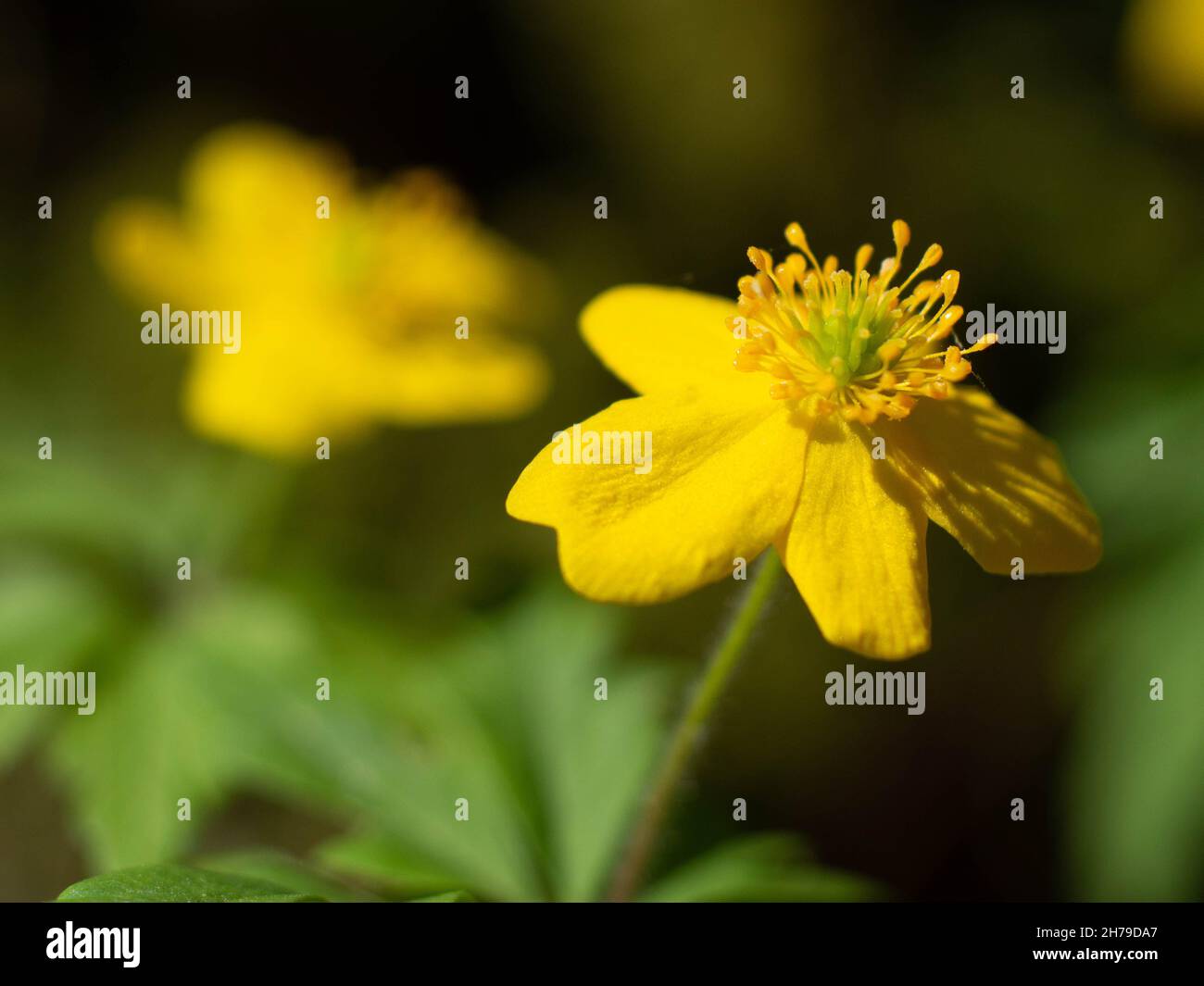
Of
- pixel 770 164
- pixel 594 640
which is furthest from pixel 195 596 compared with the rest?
pixel 770 164

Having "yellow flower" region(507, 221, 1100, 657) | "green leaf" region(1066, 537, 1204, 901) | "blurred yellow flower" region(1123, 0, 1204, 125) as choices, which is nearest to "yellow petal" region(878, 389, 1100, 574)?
"yellow flower" region(507, 221, 1100, 657)

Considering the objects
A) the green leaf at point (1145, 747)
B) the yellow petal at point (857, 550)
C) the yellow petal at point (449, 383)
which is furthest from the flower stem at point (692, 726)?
the green leaf at point (1145, 747)

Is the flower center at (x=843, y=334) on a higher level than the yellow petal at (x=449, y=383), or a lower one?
lower

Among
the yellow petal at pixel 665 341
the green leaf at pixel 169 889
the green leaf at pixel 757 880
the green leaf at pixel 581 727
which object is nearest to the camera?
the green leaf at pixel 169 889

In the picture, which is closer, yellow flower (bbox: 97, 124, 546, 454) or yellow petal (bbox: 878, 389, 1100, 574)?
yellow petal (bbox: 878, 389, 1100, 574)

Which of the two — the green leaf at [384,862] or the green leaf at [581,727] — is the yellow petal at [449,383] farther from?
the green leaf at [384,862]

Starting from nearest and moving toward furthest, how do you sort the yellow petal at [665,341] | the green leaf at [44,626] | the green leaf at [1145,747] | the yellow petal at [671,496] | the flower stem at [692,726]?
the yellow petal at [671,496] < the flower stem at [692,726] < the yellow petal at [665,341] < the green leaf at [44,626] < the green leaf at [1145,747]

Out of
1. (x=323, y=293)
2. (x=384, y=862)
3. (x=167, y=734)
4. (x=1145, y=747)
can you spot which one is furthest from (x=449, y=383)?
(x=1145, y=747)

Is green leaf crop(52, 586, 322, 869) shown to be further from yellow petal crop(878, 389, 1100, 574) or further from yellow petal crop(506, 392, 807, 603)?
yellow petal crop(878, 389, 1100, 574)
